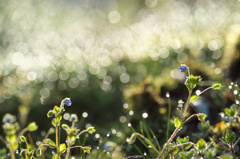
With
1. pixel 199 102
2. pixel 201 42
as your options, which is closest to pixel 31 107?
pixel 199 102

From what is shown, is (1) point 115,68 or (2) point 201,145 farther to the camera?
(1) point 115,68

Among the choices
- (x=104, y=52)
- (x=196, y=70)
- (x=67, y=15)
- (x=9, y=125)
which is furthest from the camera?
(x=67, y=15)

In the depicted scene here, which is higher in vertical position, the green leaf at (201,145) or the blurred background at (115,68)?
the blurred background at (115,68)

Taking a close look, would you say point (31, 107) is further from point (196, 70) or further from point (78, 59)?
point (196, 70)

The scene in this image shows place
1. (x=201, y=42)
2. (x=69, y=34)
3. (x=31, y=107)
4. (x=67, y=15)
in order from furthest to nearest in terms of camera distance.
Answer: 1. (x=67, y=15)
2. (x=69, y=34)
3. (x=201, y=42)
4. (x=31, y=107)

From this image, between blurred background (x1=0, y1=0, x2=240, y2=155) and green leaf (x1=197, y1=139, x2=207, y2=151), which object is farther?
blurred background (x1=0, y1=0, x2=240, y2=155)

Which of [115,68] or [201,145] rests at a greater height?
[115,68]

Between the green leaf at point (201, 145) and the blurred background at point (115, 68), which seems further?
the blurred background at point (115, 68)

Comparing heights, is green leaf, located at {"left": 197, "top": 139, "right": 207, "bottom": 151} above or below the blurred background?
below
